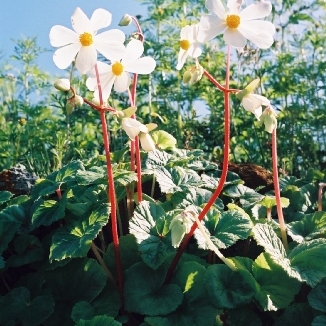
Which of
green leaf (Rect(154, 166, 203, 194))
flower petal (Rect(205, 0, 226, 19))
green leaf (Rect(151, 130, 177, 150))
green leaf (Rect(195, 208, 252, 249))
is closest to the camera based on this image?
flower petal (Rect(205, 0, 226, 19))

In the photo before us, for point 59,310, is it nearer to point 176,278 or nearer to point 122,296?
point 122,296

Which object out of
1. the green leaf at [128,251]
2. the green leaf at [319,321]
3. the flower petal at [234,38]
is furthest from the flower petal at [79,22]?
the green leaf at [319,321]

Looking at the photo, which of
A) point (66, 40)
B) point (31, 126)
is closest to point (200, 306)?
point (66, 40)

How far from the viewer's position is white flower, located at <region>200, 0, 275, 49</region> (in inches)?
53.4

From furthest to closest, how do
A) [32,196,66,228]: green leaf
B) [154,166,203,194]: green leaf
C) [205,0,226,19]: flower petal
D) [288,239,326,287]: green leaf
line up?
[154,166,203,194]: green leaf → [32,196,66,228]: green leaf → [288,239,326,287]: green leaf → [205,0,226,19]: flower petal

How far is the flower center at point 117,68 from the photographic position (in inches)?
60.6

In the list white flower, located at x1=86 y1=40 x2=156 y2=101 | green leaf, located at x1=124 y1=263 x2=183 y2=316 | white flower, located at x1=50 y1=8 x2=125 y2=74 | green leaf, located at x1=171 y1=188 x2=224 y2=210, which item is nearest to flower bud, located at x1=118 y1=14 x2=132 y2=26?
white flower, located at x1=86 y1=40 x2=156 y2=101

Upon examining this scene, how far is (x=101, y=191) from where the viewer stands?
190 cm

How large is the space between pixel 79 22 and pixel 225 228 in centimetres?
70

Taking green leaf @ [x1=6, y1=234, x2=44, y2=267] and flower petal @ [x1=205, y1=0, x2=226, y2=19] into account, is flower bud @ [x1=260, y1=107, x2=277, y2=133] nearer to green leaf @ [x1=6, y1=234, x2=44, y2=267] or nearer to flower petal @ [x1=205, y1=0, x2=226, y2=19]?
flower petal @ [x1=205, y1=0, x2=226, y2=19]

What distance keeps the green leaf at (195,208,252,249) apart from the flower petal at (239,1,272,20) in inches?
22.8

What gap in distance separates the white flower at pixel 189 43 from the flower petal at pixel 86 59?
0.76ft

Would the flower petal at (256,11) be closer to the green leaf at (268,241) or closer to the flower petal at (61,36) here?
the flower petal at (61,36)

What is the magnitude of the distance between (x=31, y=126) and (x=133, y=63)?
3029 millimetres
